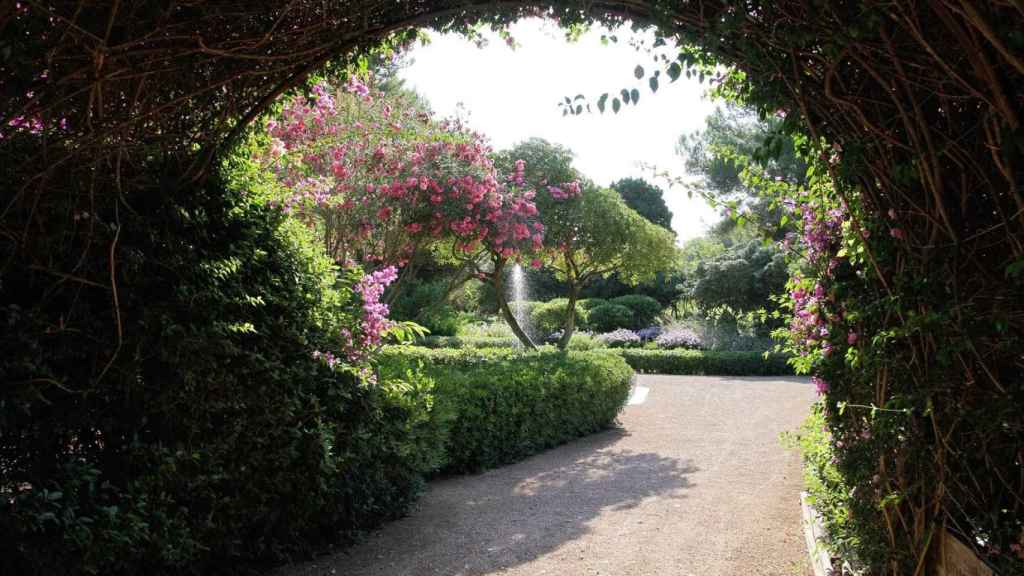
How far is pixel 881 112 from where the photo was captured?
246cm

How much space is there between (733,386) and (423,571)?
11605 millimetres

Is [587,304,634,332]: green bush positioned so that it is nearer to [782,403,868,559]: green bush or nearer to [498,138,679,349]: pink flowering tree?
[498,138,679,349]: pink flowering tree

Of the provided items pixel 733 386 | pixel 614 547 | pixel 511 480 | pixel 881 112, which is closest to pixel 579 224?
pixel 733 386

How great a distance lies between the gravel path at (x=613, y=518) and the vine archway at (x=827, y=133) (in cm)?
178

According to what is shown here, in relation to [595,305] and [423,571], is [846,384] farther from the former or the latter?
[595,305]

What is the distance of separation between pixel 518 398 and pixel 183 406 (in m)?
4.41

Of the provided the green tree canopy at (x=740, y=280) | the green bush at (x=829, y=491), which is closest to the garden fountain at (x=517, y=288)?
the green tree canopy at (x=740, y=280)

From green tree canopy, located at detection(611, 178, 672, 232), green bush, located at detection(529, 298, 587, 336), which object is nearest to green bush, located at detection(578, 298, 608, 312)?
green bush, located at detection(529, 298, 587, 336)

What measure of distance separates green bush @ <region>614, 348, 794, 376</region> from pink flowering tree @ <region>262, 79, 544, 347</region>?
8921mm

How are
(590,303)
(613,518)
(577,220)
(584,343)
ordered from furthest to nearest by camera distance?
(590,303)
(584,343)
(577,220)
(613,518)

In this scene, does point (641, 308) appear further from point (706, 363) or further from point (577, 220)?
point (577, 220)

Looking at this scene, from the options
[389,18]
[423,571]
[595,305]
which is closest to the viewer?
[389,18]

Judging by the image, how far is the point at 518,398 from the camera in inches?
294

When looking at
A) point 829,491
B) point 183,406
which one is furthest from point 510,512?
point 183,406
